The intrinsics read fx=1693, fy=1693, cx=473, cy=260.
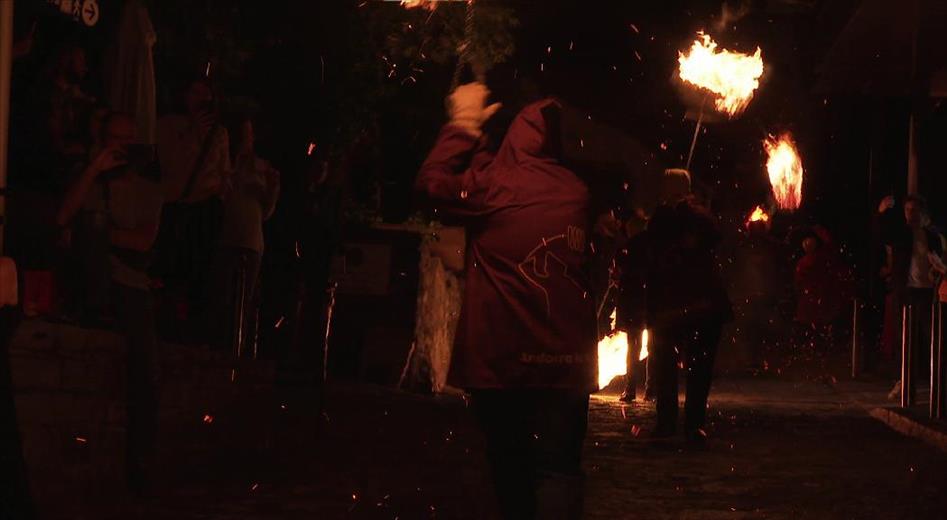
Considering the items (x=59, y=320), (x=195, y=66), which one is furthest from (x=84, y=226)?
(x=195, y=66)

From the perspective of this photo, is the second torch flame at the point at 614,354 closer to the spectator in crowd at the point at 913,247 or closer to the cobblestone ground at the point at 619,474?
the cobblestone ground at the point at 619,474

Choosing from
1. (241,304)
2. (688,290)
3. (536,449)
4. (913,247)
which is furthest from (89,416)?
(913,247)

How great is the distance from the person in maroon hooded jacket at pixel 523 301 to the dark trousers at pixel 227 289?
7058mm

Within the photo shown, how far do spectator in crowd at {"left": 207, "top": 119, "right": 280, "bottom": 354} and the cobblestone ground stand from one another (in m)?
1.17

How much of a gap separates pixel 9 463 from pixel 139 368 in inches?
147

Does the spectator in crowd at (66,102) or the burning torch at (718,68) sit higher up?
the burning torch at (718,68)

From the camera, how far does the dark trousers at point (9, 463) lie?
4914mm

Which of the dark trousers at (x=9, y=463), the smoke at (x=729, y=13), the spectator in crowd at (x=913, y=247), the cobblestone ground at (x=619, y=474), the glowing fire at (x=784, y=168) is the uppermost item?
the smoke at (x=729, y=13)

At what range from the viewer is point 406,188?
64.5ft

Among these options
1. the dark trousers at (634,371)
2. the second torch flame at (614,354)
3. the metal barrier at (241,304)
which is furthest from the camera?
the second torch flame at (614,354)

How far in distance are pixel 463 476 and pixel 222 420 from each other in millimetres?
2408

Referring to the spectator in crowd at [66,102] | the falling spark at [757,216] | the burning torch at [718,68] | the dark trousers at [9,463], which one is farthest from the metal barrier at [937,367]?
the falling spark at [757,216]

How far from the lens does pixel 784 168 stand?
31.2m

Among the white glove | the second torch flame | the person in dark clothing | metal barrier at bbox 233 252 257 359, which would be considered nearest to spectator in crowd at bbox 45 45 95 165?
metal barrier at bbox 233 252 257 359
